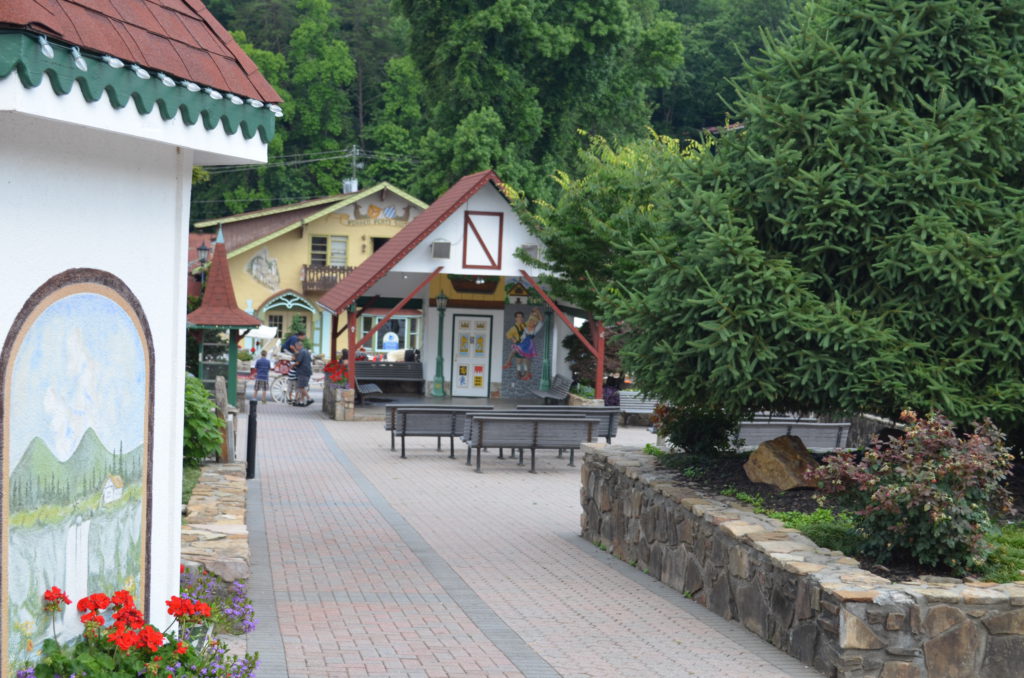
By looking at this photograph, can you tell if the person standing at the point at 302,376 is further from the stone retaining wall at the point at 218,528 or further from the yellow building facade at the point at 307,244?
the yellow building facade at the point at 307,244

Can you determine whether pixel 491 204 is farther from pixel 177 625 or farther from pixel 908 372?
pixel 177 625

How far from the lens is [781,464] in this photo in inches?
423

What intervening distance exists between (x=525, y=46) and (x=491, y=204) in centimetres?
1754

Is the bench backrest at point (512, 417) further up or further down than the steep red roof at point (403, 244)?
further down

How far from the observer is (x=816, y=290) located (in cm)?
1048

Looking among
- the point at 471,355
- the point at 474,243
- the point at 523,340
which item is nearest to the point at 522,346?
the point at 523,340

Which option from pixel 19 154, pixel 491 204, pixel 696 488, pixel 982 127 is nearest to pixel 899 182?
pixel 982 127

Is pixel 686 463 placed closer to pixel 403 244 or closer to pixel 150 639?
pixel 150 639

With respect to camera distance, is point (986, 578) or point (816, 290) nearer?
point (986, 578)

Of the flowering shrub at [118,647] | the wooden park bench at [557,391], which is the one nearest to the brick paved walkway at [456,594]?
the flowering shrub at [118,647]

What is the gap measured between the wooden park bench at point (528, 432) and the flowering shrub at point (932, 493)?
33.8ft

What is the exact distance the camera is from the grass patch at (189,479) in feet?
37.0

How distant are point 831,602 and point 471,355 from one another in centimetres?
2462

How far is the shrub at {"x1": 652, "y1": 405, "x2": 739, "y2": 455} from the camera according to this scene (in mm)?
12141
